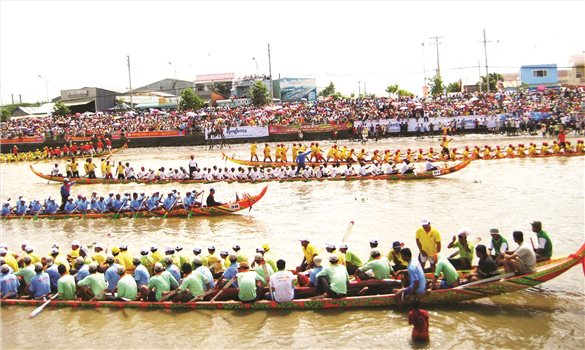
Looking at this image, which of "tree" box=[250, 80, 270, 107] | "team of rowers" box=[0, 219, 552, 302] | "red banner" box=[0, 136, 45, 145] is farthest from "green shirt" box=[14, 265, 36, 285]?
"tree" box=[250, 80, 270, 107]

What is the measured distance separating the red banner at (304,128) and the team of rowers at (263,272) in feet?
96.8

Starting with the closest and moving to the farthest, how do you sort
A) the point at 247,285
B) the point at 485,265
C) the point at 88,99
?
the point at 485,265 < the point at 247,285 < the point at 88,99

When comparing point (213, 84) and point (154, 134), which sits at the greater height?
point (213, 84)

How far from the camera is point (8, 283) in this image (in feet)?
34.3

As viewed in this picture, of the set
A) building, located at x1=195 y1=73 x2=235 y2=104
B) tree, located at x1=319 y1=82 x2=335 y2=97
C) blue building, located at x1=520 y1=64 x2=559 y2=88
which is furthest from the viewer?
tree, located at x1=319 y1=82 x2=335 y2=97

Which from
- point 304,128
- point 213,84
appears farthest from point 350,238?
point 213,84

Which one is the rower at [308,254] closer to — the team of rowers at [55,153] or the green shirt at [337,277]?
the green shirt at [337,277]

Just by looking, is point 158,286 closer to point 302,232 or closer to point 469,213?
point 302,232

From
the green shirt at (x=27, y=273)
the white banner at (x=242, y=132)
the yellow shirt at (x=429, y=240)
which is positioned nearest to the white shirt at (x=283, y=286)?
the yellow shirt at (x=429, y=240)

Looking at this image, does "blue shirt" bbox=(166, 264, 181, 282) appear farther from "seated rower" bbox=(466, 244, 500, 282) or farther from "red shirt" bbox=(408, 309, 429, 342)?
"seated rower" bbox=(466, 244, 500, 282)

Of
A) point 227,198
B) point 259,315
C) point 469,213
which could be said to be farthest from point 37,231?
point 469,213

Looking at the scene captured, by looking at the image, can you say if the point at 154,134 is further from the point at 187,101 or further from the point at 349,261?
the point at 349,261

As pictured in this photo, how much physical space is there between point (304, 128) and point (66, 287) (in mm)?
31256

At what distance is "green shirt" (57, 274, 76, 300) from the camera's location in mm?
10172
